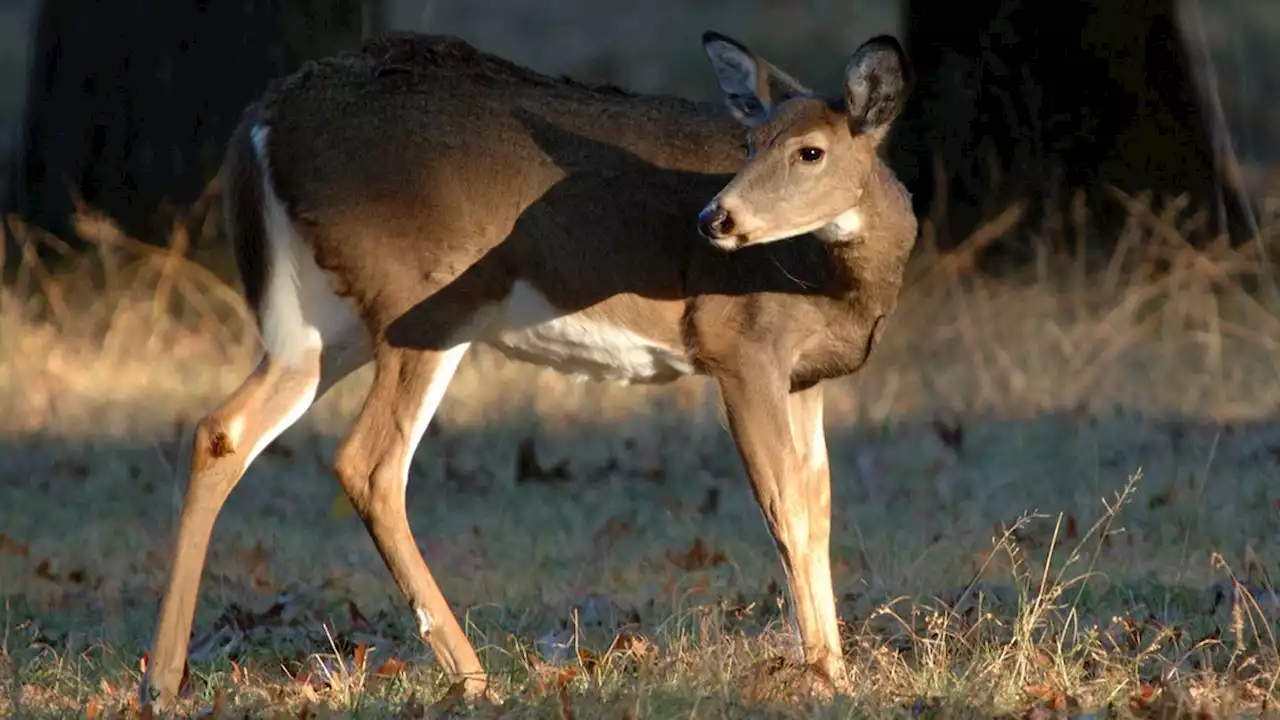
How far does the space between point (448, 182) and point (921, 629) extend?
2.03 metres

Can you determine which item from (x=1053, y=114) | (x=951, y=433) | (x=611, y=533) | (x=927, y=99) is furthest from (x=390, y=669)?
(x=1053, y=114)

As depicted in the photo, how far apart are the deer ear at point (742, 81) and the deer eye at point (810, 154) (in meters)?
0.33

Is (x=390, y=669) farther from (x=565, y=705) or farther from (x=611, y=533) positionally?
(x=611, y=533)

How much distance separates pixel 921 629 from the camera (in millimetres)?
7059

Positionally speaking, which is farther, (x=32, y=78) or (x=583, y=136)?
(x=32, y=78)

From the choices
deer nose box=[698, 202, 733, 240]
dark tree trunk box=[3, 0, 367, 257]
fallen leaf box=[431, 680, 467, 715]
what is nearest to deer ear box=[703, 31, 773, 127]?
deer nose box=[698, 202, 733, 240]

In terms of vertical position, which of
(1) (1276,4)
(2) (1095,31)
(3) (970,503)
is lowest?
(1) (1276,4)

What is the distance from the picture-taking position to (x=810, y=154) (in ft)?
21.5

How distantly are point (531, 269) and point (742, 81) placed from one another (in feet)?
2.85

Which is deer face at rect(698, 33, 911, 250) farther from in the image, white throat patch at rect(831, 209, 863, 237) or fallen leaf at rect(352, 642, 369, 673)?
fallen leaf at rect(352, 642, 369, 673)

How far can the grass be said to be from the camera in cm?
614

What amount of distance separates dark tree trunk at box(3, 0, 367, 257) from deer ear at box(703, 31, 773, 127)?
5.86 m

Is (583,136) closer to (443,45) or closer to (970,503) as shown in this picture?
(443,45)

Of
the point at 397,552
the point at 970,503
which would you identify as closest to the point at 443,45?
the point at 397,552
